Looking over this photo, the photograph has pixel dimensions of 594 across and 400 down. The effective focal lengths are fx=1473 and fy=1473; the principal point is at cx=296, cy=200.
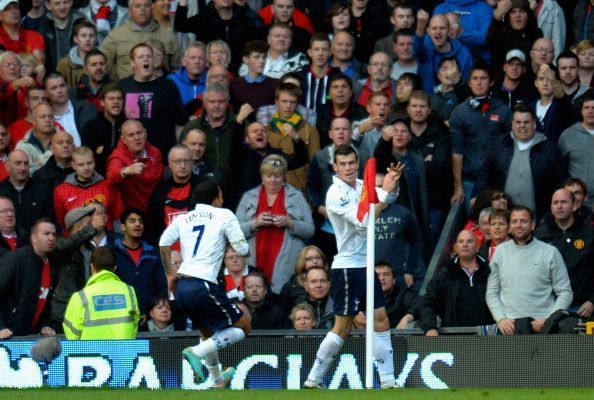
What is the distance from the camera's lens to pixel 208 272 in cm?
1317

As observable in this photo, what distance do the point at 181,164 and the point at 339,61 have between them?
10.5ft

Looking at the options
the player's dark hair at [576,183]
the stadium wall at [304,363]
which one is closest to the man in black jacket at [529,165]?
the player's dark hair at [576,183]

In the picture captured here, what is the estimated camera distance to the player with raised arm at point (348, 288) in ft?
42.4

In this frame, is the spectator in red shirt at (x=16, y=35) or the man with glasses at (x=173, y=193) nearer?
the man with glasses at (x=173, y=193)

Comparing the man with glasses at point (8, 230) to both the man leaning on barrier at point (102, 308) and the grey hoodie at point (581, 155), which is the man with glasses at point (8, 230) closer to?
the man leaning on barrier at point (102, 308)

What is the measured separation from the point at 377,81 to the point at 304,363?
529cm

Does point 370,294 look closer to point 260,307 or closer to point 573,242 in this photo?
point 260,307

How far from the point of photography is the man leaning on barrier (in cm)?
1415

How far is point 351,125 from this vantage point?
17422 mm

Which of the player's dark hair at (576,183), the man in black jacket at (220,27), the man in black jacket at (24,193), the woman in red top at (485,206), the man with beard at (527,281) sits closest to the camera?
the man with beard at (527,281)

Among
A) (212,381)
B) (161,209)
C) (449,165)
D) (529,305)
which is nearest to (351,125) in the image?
(449,165)

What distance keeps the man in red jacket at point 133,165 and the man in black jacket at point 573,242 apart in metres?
4.55


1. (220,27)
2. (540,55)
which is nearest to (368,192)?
(540,55)

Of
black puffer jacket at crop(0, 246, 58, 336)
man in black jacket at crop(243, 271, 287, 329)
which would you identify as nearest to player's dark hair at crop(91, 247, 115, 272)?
black puffer jacket at crop(0, 246, 58, 336)
